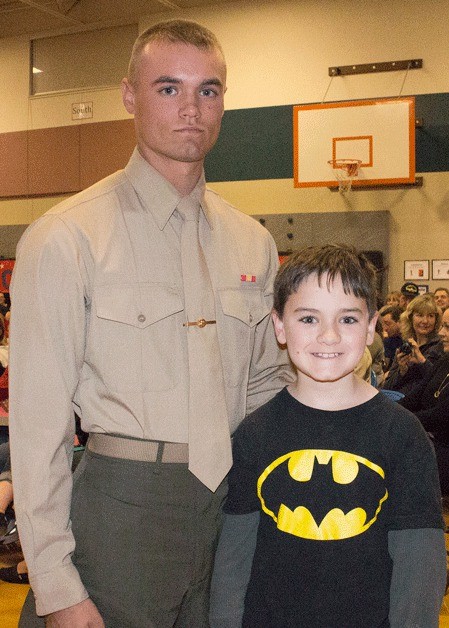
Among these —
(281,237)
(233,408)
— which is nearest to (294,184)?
(281,237)

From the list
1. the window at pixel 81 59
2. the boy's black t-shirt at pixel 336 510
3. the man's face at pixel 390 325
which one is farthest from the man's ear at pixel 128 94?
the window at pixel 81 59

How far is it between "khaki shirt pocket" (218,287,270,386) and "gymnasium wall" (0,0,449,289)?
10578 millimetres

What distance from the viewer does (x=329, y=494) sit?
1694mm

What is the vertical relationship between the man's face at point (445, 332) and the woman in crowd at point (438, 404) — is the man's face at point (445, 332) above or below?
above

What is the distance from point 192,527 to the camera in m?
1.85

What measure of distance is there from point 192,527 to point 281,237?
1149 centimetres

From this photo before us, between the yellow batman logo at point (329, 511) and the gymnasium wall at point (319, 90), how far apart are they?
35.8 feet

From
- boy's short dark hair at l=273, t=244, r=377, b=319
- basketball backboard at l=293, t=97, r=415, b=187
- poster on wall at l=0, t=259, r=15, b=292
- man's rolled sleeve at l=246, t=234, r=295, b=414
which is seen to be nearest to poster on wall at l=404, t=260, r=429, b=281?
basketball backboard at l=293, t=97, r=415, b=187

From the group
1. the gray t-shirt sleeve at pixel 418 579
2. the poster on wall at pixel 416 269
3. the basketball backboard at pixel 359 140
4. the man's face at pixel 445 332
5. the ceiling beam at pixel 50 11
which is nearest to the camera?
the gray t-shirt sleeve at pixel 418 579

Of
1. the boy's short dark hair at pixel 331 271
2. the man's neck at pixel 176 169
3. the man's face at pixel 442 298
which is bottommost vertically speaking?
the man's face at pixel 442 298

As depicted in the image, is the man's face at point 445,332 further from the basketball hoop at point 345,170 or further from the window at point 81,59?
the window at point 81,59

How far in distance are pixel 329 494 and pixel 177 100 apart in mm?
1048

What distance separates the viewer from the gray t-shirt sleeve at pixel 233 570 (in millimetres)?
1763

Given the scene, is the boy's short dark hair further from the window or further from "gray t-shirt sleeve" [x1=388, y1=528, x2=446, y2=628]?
the window
